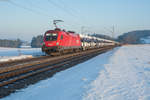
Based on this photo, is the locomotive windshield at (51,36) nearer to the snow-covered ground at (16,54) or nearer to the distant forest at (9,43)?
the snow-covered ground at (16,54)

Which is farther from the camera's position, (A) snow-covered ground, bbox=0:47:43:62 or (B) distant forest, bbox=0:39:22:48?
(B) distant forest, bbox=0:39:22:48

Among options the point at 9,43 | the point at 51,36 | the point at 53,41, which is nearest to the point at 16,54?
the point at 51,36

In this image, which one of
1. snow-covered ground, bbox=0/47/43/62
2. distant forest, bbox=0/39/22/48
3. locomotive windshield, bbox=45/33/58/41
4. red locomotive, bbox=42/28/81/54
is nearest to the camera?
snow-covered ground, bbox=0/47/43/62

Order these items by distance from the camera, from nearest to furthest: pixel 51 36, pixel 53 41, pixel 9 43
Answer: pixel 53 41 → pixel 51 36 → pixel 9 43

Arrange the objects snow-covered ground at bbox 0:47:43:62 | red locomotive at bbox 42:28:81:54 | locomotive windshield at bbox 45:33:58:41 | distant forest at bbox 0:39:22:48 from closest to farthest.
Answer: snow-covered ground at bbox 0:47:43:62, red locomotive at bbox 42:28:81:54, locomotive windshield at bbox 45:33:58:41, distant forest at bbox 0:39:22:48

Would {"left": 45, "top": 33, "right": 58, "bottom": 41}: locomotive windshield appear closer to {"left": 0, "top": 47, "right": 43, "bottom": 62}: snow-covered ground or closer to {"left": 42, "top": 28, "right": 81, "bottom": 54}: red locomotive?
{"left": 42, "top": 28, "right": 81, "bottom": 54}: red locomotive

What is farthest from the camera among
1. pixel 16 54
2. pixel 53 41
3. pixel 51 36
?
pixel 16 54

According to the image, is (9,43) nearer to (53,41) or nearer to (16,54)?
(16,54)

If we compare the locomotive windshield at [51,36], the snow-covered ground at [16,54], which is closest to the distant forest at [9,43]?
the snow-covered ground at [16,54]

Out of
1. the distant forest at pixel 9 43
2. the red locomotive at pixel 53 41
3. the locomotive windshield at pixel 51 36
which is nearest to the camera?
the red locomotive at pixel 53 41

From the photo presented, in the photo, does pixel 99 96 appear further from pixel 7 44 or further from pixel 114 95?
pixel 7 44

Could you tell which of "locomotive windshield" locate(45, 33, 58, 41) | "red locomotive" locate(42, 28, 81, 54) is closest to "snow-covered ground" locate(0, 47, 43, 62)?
"red locomotive" locate(42, 28, 81, 54)

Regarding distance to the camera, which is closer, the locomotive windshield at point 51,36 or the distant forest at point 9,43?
the locomotive windshield at point 51,36

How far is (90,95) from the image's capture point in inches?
215
